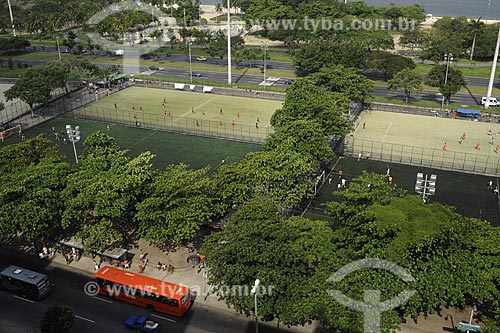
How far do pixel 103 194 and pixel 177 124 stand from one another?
33251 millimetres

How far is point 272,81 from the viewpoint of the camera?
296 ft

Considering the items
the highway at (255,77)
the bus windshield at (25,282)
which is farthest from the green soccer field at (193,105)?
the bus windshield at (25,282)

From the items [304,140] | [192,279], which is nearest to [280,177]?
[304,140]

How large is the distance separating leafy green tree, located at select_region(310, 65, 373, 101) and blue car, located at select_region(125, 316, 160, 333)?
4485cm

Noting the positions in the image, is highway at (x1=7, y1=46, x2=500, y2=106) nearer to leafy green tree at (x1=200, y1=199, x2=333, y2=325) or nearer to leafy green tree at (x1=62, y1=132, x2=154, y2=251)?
leafy green tree at (x1=62, y1=132, x2=154, y2=251)

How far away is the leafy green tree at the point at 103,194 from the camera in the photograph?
3519 cm

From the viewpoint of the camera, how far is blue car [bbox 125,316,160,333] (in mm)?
30250

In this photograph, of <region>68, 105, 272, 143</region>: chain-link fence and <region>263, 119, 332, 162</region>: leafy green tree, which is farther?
<region>68, 105, 272, 143</region>: chain-link fence

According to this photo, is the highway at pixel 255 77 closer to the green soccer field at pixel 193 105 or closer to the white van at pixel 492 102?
the white van at pixel 492 102

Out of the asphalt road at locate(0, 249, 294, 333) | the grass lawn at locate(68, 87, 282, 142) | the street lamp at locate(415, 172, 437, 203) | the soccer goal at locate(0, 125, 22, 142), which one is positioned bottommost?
the asphalt road at locate(0, 249, 294, 333)

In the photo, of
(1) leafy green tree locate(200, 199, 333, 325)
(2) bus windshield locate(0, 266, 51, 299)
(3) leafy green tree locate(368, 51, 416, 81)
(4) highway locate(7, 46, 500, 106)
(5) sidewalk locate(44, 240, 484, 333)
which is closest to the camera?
(1) leafy green tree locate(200, 199, 333, 325)

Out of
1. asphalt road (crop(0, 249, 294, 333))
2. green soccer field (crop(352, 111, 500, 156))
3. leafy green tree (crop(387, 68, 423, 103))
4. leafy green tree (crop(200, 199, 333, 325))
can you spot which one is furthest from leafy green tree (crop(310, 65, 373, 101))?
asphalt road (crop(0, 249, 294, 333))

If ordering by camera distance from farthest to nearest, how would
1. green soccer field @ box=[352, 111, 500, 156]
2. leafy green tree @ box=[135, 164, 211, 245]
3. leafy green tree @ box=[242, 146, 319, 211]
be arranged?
green soccer field @ box=[352, 111, 500, 156], leafy green tree @ box=[242, 146, 319, 211], leafy green tree @ box=[135, 164, 211, 245]

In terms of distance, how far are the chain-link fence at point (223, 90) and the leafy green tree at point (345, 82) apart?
11.5m
